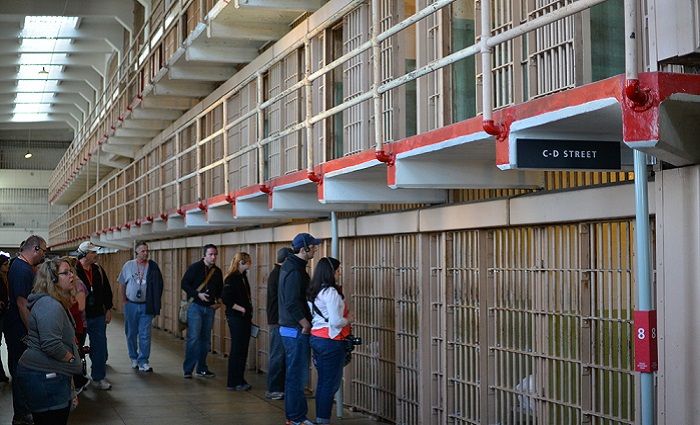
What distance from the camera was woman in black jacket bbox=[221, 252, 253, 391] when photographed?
1070cm

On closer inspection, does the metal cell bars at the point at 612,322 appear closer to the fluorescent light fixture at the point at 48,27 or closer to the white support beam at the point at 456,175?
the white support beam at the point at 456,175

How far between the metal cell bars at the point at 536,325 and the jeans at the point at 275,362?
333 centimetres

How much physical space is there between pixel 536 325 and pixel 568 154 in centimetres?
192

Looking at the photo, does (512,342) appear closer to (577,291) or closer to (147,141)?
(577,291)

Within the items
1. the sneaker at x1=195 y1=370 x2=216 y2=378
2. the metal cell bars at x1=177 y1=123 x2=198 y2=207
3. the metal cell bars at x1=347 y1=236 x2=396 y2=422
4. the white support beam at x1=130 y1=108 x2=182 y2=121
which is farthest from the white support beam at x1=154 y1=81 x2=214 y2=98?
the metal cell bars at x1=347 y1=236 x2=396 y2=422

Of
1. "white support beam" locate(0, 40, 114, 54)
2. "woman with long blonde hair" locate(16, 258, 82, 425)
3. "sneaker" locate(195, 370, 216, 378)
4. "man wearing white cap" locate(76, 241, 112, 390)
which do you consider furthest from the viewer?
"white support beam" locate(0, 40, 114, 54)

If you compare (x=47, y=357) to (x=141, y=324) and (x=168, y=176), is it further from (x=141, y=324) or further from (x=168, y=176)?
(x=168, y=176)

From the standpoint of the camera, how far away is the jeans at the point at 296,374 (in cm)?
813

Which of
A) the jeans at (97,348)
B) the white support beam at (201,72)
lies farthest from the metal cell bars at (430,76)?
the white support beam at (201,72)

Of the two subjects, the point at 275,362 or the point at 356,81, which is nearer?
the point at 356,81

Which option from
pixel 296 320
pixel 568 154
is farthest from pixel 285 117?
pixel 568 154

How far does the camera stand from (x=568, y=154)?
4855 mm

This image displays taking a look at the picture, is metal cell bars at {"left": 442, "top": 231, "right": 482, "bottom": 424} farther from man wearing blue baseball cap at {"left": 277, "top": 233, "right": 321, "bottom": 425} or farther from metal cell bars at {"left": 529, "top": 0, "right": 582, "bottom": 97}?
metal cell bars at {"left": 529, "top": 0, "right": 582, "bottom": 97}

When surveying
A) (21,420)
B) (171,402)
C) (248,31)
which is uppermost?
(248,31)
